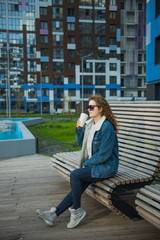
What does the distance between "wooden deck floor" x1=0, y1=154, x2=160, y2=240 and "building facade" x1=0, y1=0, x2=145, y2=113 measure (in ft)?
152

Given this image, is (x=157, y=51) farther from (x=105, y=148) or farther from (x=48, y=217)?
(x=48, y=217)

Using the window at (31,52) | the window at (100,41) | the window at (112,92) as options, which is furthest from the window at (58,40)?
the window at (112,92)

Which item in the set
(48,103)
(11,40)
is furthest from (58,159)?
(11,40)

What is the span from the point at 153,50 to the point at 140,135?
14700mm

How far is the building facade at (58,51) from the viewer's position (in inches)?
2047

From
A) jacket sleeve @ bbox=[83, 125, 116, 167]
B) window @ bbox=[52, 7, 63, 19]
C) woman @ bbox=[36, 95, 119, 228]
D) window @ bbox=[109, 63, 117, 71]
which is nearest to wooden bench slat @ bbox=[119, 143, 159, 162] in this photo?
woman @ bbox=[36, 95, 119, 228]

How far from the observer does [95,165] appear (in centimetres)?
327

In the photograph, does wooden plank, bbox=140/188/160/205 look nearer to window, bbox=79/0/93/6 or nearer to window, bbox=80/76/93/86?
window, bbox=80/76/93/86

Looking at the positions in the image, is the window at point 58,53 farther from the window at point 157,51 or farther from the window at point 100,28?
the window at point 157,51

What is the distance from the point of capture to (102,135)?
3287mm

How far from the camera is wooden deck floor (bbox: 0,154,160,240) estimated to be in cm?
299

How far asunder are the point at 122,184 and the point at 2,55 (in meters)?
55.0

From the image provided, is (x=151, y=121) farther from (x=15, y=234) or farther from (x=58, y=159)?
(x=15, y=234)

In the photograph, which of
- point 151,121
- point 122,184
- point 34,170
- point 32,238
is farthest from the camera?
point 34,170
